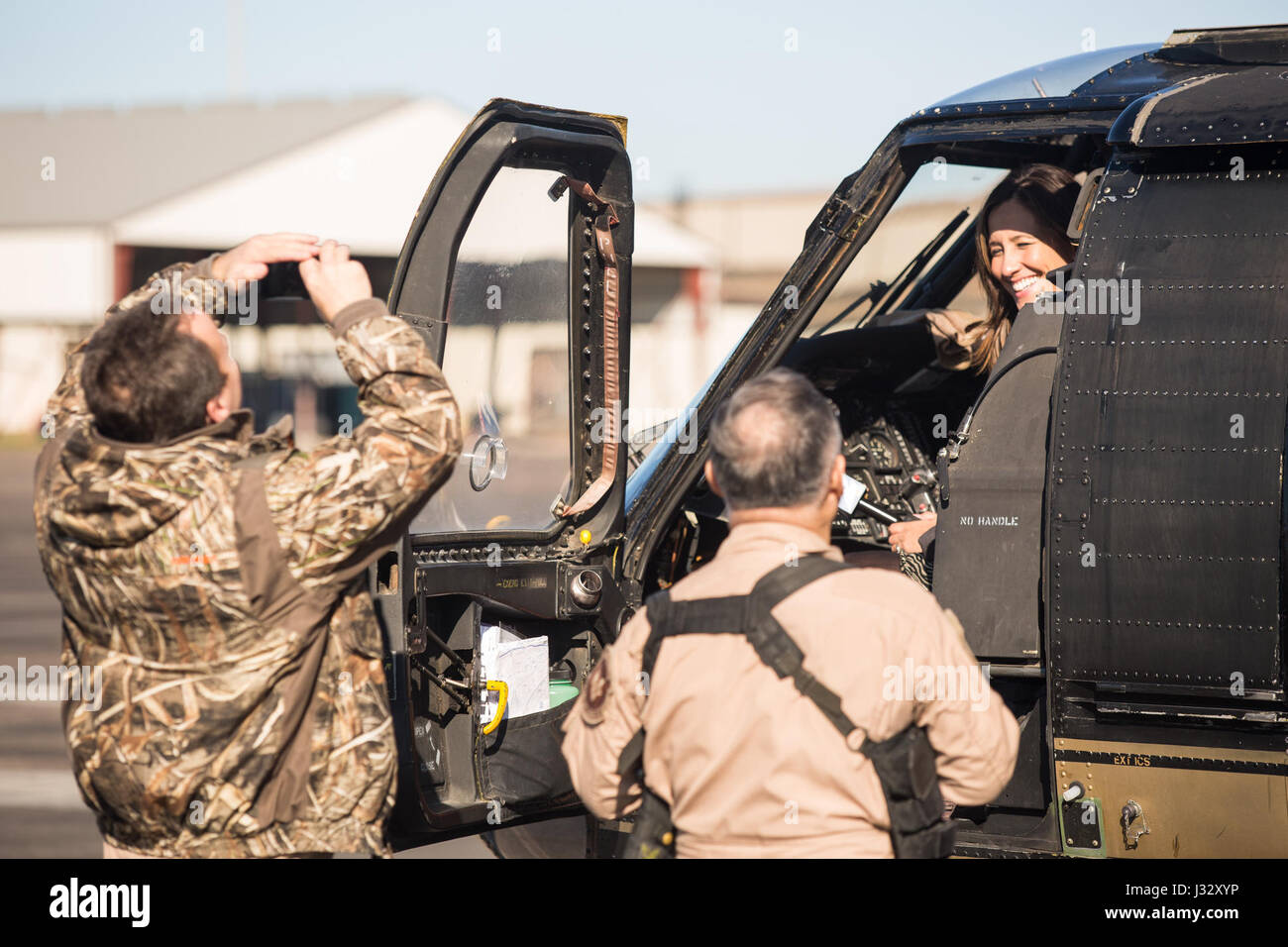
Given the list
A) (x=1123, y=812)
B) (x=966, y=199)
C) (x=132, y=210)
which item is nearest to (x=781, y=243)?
(x=132, y=210)

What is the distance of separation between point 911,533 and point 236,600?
2.42 m

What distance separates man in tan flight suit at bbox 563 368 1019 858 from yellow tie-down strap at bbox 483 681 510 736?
58.3 inches

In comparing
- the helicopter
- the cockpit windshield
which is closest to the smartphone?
the helicopter

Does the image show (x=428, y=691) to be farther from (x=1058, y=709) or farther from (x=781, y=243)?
(x=781, y=243)

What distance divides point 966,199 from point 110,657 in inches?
140

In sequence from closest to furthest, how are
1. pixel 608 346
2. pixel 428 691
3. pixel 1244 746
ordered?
pixel 1244 746, pixel 428 691, pixel 608 346

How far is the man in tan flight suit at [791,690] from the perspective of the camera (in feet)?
7.49

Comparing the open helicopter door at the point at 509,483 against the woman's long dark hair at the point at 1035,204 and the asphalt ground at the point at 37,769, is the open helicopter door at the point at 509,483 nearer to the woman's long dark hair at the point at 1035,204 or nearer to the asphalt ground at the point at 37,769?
the asphalt ground at the point at 37,769

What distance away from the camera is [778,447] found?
2.38 meters

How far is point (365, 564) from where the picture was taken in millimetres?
2707

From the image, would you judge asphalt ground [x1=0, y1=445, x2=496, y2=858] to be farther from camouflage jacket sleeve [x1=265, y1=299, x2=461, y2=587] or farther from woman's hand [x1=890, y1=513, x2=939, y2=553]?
camouflage jacket sleeve [x1=265, y1=299, x2=461, y2=587]

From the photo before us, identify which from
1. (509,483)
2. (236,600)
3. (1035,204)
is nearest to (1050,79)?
(1035,204)

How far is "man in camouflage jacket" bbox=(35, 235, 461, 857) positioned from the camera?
254 cm

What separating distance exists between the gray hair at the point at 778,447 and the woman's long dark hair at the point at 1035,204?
7.44 ft
